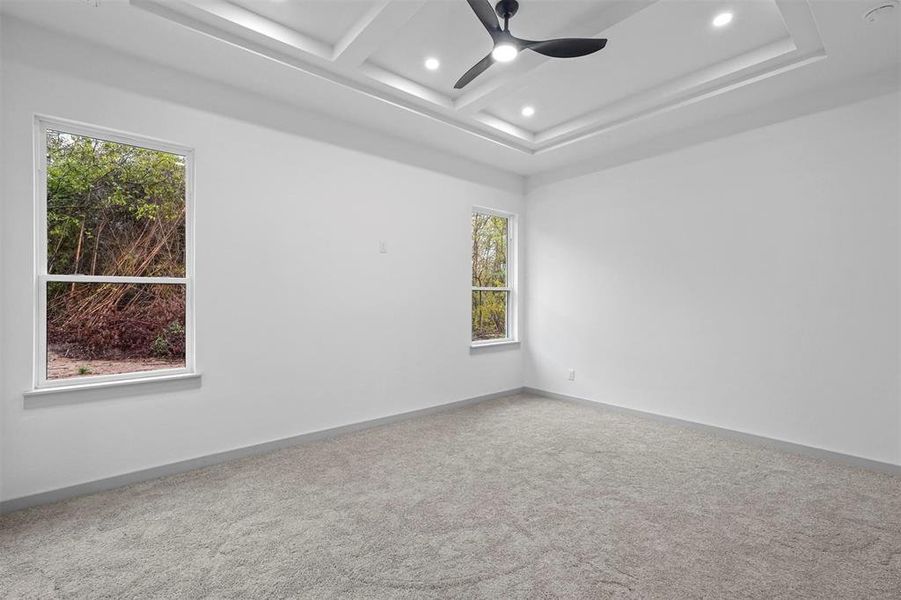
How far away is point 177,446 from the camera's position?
3.07 meters

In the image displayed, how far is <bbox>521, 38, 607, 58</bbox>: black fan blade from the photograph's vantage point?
2439 mm

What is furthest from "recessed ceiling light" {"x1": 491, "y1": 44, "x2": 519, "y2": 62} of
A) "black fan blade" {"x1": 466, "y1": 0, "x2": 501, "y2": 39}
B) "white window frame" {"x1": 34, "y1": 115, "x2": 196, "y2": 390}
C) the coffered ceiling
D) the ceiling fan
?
"white window frame" {"x1": 34, "y1": 115, "x2": 196, "y2": 390}

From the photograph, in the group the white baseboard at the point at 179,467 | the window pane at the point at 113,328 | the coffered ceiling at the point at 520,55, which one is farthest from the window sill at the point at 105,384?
the coffered ceiling at the point at 520,55

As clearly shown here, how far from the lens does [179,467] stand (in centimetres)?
306

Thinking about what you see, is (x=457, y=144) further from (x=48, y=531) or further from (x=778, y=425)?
(x=48, y=531)

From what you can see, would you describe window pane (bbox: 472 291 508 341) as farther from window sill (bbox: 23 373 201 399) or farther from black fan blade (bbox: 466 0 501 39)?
black fan blade (bbox: 466 0 501 39)

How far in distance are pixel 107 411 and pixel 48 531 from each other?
723mm

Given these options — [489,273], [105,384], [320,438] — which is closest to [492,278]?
[489,273]

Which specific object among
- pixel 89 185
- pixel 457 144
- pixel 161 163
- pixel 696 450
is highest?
pixel 457 144

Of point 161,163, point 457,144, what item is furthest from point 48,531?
point 457,144

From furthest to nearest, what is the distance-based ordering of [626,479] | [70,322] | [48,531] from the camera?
1. [626,479]
2. [70,322]
3. [48,531]

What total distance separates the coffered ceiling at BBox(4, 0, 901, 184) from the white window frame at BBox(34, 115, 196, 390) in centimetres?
56

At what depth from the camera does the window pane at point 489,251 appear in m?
5.31

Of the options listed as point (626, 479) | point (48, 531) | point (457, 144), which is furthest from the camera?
point (457, 144)
